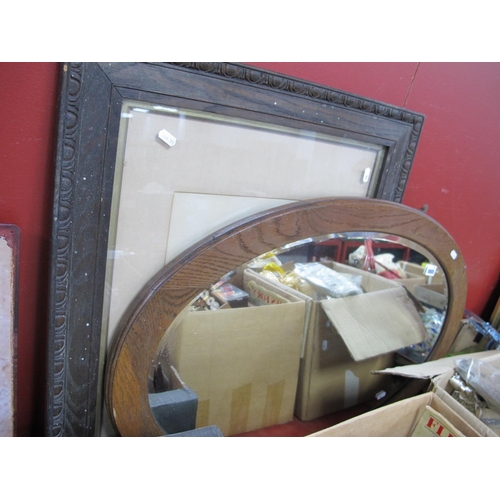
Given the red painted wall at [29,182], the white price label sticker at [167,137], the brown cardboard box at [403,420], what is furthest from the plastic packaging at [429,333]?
the red painted wall at [29,182]

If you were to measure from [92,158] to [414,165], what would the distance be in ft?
2.53

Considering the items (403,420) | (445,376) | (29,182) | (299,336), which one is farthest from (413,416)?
(29,182)

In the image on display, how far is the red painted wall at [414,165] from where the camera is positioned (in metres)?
0.53

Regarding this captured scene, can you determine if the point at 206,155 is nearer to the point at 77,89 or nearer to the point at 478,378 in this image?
the point at 77,89

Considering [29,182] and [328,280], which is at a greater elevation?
[29,182]

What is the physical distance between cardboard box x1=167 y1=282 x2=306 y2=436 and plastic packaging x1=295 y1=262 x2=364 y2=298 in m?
0.06

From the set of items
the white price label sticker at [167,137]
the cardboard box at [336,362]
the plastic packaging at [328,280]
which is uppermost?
the white price label sticker at [167,137]

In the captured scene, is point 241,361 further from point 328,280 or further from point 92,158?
point 92,158

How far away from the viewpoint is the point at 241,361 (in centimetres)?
76

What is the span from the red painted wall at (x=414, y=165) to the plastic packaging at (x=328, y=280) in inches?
11.0

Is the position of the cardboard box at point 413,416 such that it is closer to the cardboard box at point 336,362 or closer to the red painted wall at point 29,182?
the cardboard box at point 336,362

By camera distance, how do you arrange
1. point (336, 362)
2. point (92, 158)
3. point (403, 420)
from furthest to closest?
point (336, 362) < point (403, 420) < point (92, 158)

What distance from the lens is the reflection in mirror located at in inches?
27.4
